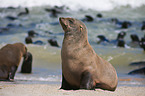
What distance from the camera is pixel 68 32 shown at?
13.9ft

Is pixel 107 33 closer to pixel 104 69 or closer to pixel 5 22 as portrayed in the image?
pixel 5 22

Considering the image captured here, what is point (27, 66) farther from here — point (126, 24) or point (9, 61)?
point (126, 24)

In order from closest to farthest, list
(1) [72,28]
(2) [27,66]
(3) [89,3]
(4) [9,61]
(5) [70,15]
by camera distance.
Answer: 1. (1) [72,28]
2. (4) [9,61]
3. (2) [27,66]
4. (5) [70,15]
5. (3) [89,3]

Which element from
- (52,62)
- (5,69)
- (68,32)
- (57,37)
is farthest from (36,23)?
(68,32)

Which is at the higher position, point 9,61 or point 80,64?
point 80,64

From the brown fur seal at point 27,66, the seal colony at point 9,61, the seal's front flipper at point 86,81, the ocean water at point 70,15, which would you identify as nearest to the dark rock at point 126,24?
the ocean water at point 70,15

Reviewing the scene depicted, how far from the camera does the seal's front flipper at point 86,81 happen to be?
3819 mm

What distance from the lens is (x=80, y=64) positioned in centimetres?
398

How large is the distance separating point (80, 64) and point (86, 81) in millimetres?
282

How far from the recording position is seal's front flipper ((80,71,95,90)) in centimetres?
382

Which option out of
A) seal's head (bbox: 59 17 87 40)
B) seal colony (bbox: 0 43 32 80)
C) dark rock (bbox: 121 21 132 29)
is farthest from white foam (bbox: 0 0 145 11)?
seal's head (bbox: 59 17 87 40)

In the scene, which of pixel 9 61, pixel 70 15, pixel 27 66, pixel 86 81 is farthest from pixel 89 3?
pixel 86 81

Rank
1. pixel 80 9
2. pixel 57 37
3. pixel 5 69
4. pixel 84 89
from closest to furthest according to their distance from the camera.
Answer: pixel 84 89, pixel 5 69, pixel 57 37, pixel 80 9

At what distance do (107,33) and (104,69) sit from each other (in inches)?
837
